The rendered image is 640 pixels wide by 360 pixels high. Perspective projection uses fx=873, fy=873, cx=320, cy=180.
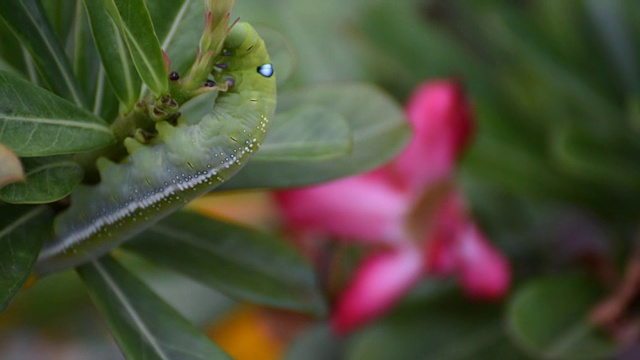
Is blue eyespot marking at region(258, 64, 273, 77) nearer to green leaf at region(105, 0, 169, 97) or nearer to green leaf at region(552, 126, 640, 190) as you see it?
green leaf at region(105, 0, 169, 97)

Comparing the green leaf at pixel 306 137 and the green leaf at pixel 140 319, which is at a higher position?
the green leaf at pixel 306 137

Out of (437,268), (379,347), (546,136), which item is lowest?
(379,347)

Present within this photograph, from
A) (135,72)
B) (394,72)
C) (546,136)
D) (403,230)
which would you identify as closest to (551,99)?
(546,136)

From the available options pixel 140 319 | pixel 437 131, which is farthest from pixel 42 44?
pixel 437 131

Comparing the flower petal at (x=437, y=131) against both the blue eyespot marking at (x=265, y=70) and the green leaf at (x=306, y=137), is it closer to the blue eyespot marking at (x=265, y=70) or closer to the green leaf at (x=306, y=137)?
the green leaf at (x=306, y=137)

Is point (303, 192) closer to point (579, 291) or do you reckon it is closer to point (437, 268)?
point (437, 268)

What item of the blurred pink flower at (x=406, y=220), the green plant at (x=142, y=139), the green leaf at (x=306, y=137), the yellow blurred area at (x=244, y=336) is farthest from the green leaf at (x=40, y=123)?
the yellow blurred area at (x=244, y=336)

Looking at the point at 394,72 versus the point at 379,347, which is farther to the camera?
the point at 394,72

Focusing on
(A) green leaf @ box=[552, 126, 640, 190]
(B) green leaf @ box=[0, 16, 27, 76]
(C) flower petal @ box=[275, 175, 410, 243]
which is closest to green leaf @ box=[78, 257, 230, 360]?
(B) green leaf @ box=[0, 16, 27, 76]
